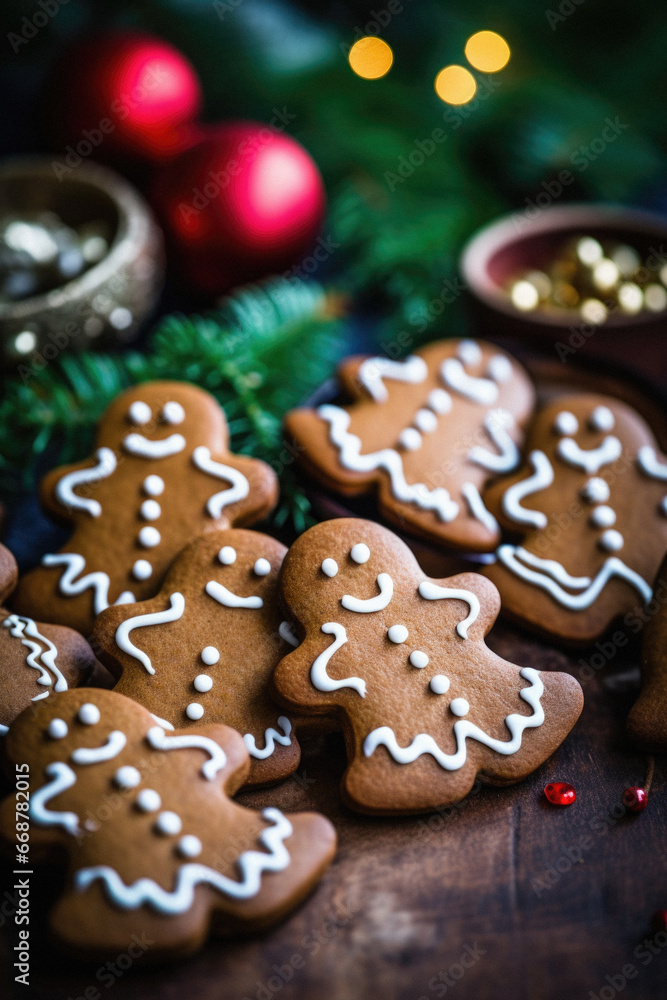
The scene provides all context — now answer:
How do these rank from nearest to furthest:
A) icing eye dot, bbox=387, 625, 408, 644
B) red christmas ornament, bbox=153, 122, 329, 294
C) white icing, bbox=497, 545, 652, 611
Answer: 1. icing eye dot, bbox=387, 625, 408, 644
2. white icing, bbox=497, 545, 652, 611
3. red christmas ornament, bbox=153, 122, 329, 294

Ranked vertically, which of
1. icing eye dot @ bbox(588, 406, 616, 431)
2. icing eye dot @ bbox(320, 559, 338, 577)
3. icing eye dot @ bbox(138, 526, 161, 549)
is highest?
icing eye dot @ bbox(588, 406, 616, 431)

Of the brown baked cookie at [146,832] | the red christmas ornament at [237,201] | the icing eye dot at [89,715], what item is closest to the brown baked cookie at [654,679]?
the brown baked cookie at [146,832]

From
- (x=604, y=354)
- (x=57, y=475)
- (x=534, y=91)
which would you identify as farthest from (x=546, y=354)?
(x=57, y=475)

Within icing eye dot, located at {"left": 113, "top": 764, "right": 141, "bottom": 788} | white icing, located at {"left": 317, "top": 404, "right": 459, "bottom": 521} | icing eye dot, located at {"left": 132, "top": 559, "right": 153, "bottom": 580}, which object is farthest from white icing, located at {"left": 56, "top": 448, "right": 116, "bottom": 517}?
icing eye dot, located at {"left": 113, "top": 764, "right": 141, "bottom": 788}

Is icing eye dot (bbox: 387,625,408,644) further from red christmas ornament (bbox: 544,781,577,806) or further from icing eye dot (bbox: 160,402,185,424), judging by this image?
icing eye dot (bbox: 160,402,185,424)

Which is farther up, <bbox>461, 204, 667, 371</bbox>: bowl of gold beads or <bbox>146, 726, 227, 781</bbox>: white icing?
<bbox>461, 204, 667, 371</bbox>: bowl of gold beads

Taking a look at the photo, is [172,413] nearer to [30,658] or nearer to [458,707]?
[30,658]
